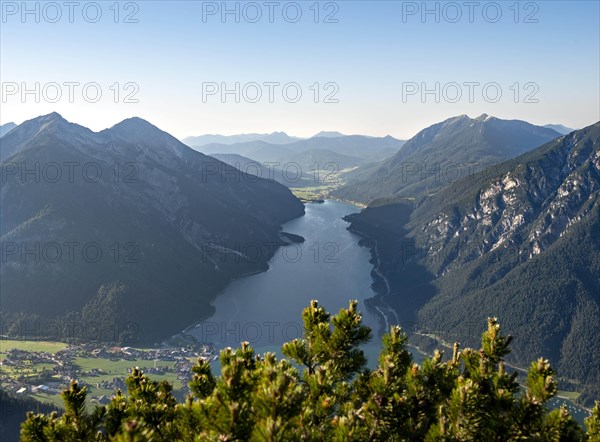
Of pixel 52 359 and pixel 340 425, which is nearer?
pixel 340 425

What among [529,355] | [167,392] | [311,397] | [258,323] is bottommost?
[529,355]

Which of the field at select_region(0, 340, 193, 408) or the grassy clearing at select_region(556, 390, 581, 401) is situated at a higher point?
the field at select_region(0, 340, 193, 408)

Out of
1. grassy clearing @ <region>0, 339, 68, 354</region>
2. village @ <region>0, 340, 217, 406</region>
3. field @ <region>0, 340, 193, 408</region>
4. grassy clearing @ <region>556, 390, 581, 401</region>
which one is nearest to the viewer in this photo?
field @ <region>0, 340, 193, 408</region>

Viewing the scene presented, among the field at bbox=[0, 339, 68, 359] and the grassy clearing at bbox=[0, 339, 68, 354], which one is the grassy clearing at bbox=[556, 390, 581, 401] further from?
the field at bbox=[0, 339, 68, 359]

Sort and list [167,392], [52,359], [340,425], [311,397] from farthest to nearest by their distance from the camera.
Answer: [52,359]
[167,392]
[311,397]
[340,425]

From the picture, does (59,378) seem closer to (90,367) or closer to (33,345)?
(90,367)

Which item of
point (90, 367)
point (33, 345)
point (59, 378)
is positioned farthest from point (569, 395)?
point (33, 345)

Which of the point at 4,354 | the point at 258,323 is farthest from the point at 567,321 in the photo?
the point at 4,354

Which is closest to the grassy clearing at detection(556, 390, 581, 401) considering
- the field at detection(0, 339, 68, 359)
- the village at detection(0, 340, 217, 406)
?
the village at detection(0, 340, 217, 406)

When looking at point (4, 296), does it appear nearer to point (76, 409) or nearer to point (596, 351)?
point (76, 409)
